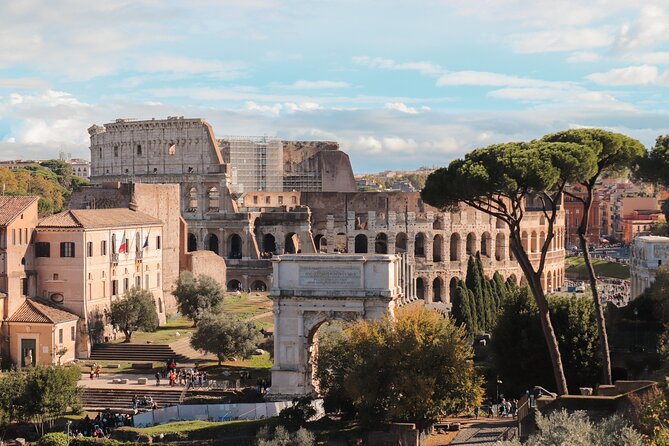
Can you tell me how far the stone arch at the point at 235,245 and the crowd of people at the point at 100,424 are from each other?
162ft

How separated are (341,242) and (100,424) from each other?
185ft

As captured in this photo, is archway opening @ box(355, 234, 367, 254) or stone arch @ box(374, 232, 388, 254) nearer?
stone arch @ box(374, 232, 388, 254)

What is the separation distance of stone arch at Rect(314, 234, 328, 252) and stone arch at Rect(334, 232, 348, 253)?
1.00m

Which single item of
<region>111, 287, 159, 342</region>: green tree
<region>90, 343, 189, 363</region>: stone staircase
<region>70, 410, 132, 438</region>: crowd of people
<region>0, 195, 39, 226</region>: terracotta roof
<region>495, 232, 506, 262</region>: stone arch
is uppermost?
<region>0, 195, 39, 226</region>: terracotta roof

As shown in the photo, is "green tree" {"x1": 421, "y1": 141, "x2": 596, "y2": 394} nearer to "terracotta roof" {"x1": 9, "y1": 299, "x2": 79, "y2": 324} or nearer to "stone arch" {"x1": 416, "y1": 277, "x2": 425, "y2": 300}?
"terracotta roof" {"x1": 9, "y1": 299, "x2": 79, "y2": 324}

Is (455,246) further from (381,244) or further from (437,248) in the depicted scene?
(381,244)

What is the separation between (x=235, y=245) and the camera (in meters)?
88.1

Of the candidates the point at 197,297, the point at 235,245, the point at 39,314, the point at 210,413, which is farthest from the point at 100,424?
the point at 235,245

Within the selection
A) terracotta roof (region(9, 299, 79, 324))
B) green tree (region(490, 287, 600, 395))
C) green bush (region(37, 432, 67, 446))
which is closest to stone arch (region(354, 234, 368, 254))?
terracotta roof (region(9, 299, 79, 324))

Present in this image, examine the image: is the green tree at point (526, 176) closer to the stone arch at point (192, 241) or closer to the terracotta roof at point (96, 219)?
the terracotta roof at point (96, 219)

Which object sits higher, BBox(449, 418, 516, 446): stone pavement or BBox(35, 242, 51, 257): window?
BBox(35, 242, 51, 257): window

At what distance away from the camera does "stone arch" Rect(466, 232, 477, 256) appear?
86.8m

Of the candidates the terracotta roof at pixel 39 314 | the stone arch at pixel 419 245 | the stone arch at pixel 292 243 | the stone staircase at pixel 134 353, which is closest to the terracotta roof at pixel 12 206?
the terracotta roof at pixel 39 314

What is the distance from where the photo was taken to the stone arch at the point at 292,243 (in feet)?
283
